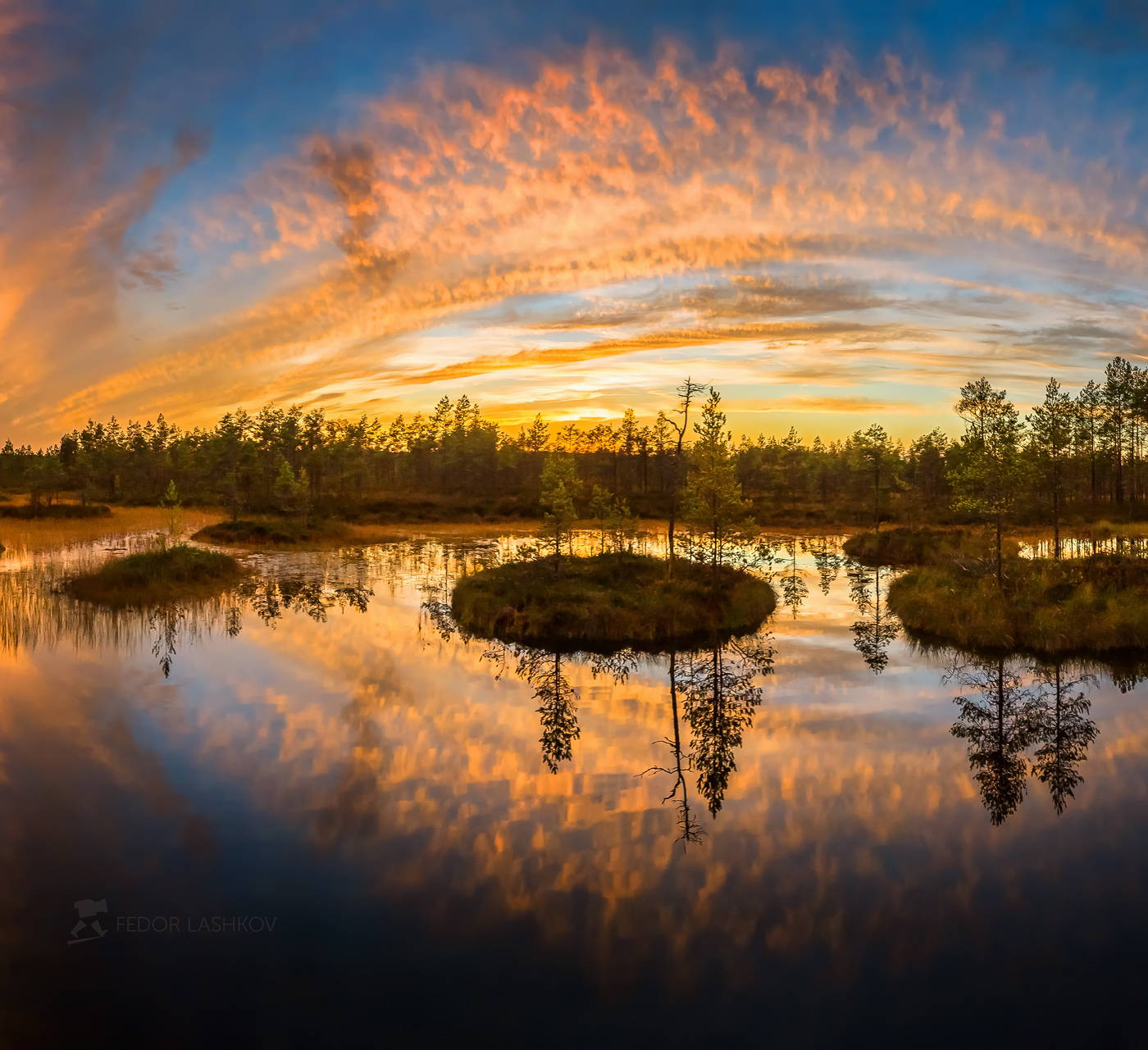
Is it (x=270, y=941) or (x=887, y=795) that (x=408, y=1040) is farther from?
(x=887, y=795)

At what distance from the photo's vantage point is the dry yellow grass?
4778cm

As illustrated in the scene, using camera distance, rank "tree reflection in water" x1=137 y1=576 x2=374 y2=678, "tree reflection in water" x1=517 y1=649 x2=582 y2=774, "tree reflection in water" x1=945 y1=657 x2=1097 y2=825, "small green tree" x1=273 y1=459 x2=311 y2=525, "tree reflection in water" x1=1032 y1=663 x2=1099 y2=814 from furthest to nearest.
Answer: "small green tree" x1=273 y1=459 x2=311 y2=525 < "tree reflection in water" x1=137 y1=576 x2=374 y2=678 < "tree reflection in water" x1=517 y1=649 x2=582 y2=774 < "tree reflection in water" x1=1032 y1=663 x2=1099 y2=814 < "tree reflection in water" x1=945 y1=657 x2=1097 y2=825

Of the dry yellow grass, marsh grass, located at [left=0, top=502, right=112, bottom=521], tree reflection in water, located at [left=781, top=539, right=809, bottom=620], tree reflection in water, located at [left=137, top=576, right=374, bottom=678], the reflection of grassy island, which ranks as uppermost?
marsh grass, located at [left=0, top=502, right=112, bottom=521]

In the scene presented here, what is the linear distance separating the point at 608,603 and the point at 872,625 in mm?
10790

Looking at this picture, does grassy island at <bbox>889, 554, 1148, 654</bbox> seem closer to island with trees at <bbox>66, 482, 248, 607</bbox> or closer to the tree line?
the tree line

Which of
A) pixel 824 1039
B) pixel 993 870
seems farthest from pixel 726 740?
pixel 824 1039

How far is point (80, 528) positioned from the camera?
188 feet

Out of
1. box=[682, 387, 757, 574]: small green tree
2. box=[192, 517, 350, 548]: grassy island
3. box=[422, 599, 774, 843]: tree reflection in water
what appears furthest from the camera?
box=[192, 517, 350, 548]: grassy island

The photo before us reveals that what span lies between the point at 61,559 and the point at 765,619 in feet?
123

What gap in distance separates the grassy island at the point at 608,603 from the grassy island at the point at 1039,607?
6.51 meters

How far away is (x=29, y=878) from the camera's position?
36.7ft

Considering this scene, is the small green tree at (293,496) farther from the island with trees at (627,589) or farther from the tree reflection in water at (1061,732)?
the tree reflection in water at (1061,732)

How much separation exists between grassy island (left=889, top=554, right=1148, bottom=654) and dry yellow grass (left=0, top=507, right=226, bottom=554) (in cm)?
4890

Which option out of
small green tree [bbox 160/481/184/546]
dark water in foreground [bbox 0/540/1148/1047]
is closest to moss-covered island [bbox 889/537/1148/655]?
dark water in foreground [bbox 0/540/1148/1047]
